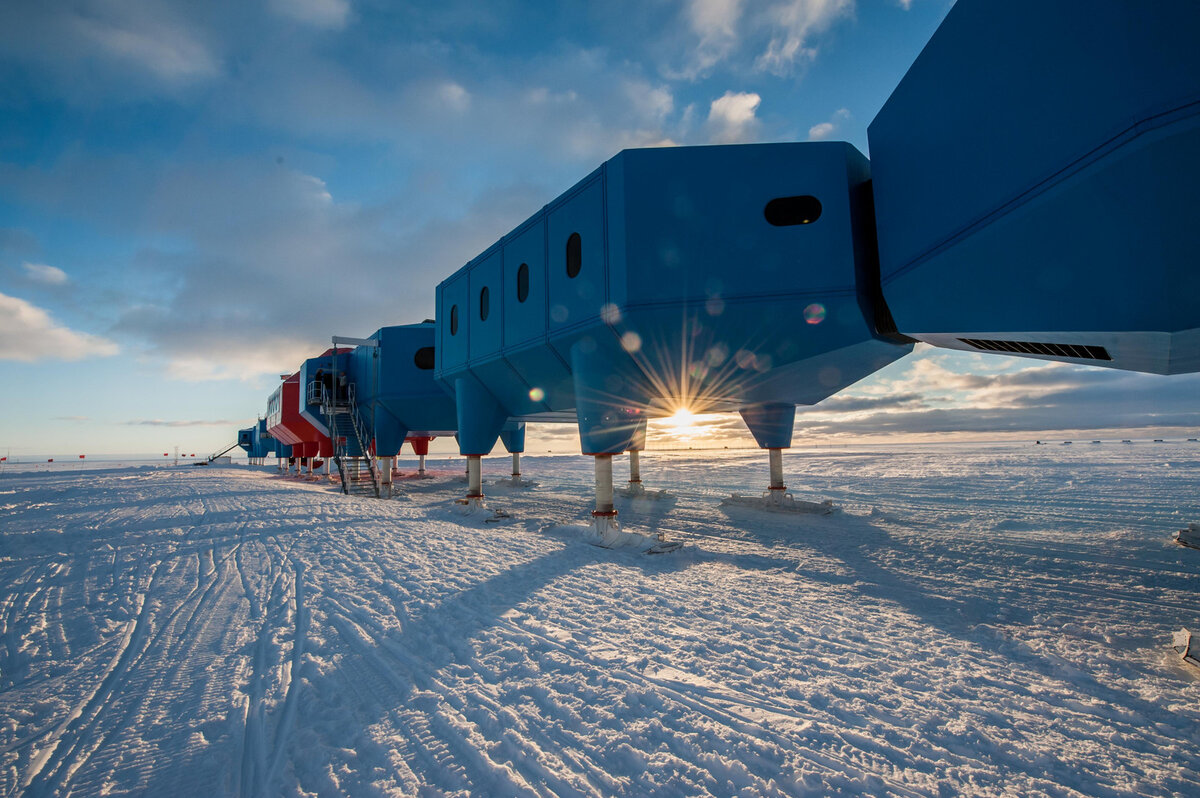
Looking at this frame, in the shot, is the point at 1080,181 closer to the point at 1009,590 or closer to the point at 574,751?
the point at 1009,590

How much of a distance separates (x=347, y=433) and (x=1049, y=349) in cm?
2784

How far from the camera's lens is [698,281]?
360 inches

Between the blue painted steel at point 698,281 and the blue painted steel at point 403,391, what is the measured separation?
1161 cm

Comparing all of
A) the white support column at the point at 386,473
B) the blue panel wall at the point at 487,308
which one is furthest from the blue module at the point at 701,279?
the white support column at the point at 386,473

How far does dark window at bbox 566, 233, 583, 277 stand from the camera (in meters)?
10.9

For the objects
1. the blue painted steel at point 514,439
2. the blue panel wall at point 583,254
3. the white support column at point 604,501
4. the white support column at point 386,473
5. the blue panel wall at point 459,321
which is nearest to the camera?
the blue panel wall at point 583,254

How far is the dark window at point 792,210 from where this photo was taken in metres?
8.84

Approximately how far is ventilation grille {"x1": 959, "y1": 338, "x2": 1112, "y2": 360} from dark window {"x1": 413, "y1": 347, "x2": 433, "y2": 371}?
20.1 metres

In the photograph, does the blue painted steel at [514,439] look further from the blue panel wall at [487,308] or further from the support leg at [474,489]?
the blue panel wall at [487,308]

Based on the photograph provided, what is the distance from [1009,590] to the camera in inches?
262

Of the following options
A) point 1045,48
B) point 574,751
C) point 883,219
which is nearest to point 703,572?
point 574,751

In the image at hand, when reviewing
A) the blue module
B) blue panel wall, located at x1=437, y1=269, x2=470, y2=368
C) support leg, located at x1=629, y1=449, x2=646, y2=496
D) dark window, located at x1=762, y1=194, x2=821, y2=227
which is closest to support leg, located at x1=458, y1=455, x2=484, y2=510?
blue panel wall, located at x1=437, y1=269, x2=470, y2=368

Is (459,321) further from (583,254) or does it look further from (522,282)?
(583,254)

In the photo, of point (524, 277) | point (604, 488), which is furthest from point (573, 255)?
point (604, 488)
